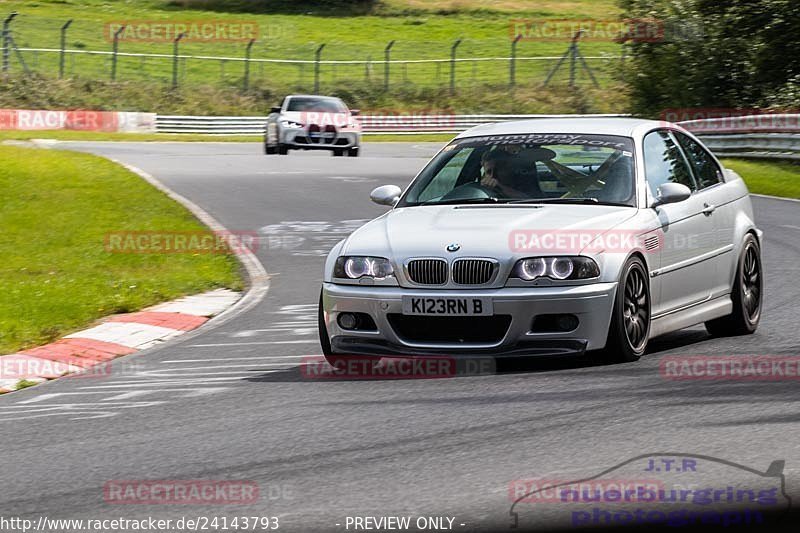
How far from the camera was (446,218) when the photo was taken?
844cm

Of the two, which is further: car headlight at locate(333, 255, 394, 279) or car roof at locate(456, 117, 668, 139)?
car roof at locate(456, 117, 668, 139)

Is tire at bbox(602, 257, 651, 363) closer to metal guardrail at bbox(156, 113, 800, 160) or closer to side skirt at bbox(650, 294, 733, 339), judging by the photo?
side skirt at bbox(650, 294, 733, 339)

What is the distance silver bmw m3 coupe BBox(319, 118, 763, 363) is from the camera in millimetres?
7805

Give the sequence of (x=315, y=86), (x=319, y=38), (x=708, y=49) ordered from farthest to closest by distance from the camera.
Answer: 1. (x=319, y=38)
2. (x=315, y=86)
3. (x=708, y=49)

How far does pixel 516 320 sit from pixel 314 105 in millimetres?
24028

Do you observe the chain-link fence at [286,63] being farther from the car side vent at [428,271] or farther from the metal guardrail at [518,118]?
the car side vent at [428,271]

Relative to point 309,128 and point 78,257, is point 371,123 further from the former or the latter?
point 78,257

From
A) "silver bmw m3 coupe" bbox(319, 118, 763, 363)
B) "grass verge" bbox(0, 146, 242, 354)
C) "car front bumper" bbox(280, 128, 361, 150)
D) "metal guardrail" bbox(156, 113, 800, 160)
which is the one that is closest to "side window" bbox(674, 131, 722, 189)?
"silver bmw m3 coupe" bbox(319, 118, 763, 363)

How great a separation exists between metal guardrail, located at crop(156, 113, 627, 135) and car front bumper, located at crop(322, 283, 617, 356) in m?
37.5

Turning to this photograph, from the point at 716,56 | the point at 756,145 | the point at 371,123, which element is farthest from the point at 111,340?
the point at 371,123

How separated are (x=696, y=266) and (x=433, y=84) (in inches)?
1842

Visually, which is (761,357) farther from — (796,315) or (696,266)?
(796,315)

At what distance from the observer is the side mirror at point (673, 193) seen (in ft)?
28.0

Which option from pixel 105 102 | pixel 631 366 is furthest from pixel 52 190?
pixel 105 102
